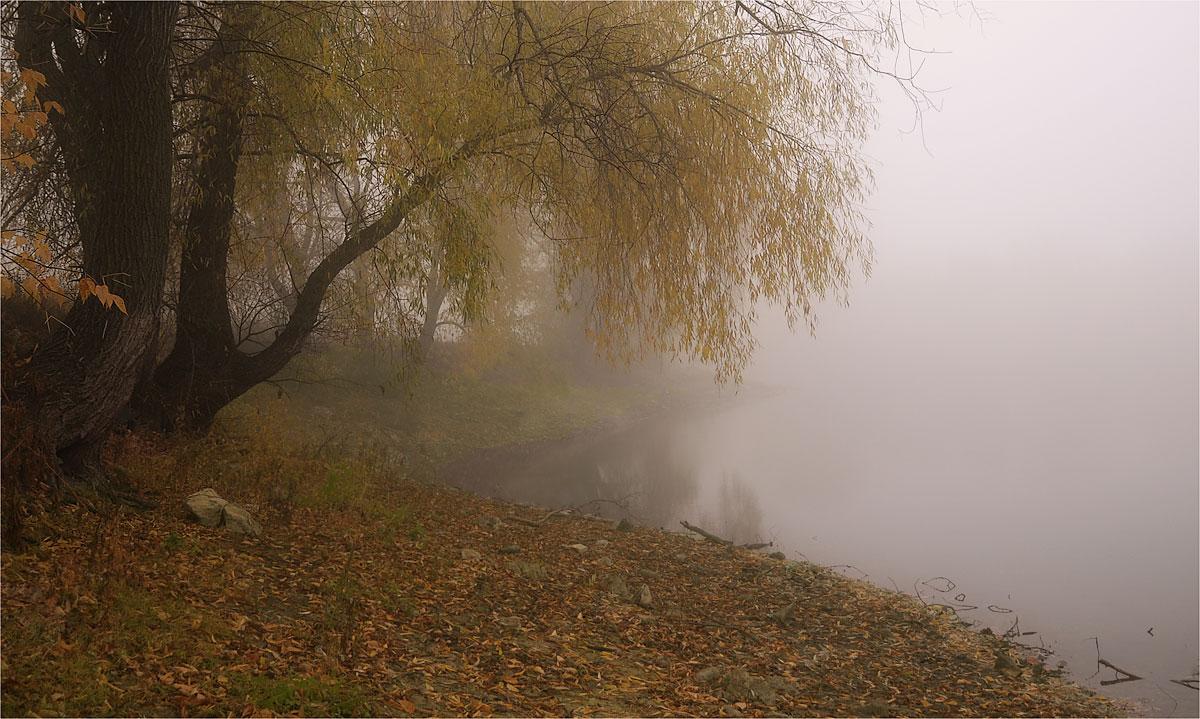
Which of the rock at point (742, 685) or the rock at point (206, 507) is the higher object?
the rock at point (206, 507)

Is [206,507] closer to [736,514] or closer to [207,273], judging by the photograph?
[207,273]

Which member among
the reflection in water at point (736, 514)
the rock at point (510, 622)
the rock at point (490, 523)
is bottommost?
the rock at point (510, 622)

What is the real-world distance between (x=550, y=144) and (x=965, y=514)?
10198 mm

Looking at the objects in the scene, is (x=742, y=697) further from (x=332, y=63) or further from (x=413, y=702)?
(x=332, y=63)

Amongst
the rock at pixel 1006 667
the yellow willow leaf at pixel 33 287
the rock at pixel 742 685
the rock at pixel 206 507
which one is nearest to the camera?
the yellow willow leaf at pixel 33 287

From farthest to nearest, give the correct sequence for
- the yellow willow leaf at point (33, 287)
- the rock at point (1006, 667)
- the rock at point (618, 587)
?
the rock at point (618, 587) → the rock at point (1006, 667) → the yellow willow leaf at point (33, 287)

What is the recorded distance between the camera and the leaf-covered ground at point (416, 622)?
353cm

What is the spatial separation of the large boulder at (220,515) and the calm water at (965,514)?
706 cm

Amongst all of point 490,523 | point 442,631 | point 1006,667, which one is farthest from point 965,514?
point 442,631

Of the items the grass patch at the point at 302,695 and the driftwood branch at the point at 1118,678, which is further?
the driftwood branch at the point at 1118,678

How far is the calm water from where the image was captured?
8.45 m

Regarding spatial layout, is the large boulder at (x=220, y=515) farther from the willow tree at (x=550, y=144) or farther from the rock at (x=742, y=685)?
the rock at (x=742, y=685)

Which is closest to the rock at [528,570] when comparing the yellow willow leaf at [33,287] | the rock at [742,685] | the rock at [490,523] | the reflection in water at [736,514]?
the rock at [490,523]

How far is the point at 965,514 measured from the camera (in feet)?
44.3
